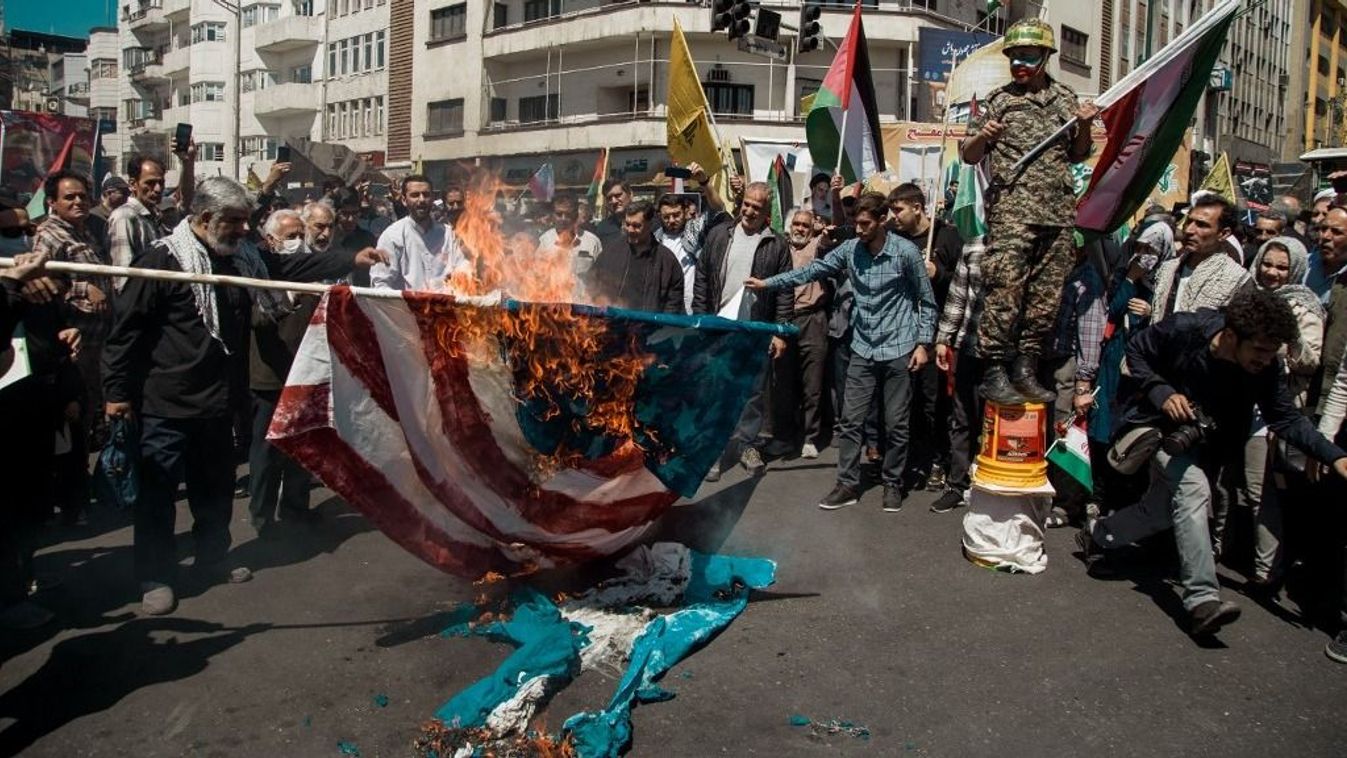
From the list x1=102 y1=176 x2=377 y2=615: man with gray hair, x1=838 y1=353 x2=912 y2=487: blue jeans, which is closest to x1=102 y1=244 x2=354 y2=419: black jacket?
x1=102 y1=176 x2=377 y2=615: man with gray hair

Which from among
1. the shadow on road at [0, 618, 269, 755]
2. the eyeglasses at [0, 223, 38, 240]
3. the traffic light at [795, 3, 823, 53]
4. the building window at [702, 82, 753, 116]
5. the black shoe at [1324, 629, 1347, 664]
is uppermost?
the building window at [702, 82, 753, 116]

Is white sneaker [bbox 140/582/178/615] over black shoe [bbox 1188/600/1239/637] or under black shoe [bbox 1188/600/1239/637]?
under

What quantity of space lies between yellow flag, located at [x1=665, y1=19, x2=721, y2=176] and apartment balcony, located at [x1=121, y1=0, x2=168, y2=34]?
230 ft

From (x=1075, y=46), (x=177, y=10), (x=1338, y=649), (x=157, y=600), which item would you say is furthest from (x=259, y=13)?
(x=1338, y=649)

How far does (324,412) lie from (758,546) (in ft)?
9.64

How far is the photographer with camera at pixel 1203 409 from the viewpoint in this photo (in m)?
4.92

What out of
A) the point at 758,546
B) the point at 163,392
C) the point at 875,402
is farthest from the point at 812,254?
the point at 163,392

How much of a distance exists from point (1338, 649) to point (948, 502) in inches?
111

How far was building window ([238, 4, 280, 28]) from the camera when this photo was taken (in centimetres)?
6109

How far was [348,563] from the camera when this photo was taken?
6160 millimetres

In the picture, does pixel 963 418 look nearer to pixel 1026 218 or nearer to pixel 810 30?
pixel 1026 218

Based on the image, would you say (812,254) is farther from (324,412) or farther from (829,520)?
(324,412)

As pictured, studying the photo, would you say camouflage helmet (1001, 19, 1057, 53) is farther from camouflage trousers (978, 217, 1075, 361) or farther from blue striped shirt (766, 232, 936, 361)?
blue striped shirt (766, 232, 936, 361)

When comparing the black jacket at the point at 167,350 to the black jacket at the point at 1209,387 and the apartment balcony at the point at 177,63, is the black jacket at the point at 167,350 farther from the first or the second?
the apartment balcony at the point at 177,63
